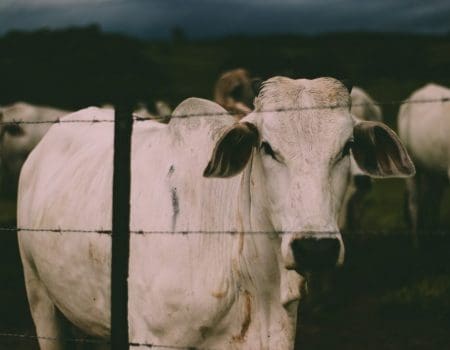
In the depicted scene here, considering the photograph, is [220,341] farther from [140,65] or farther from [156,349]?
[140,65]

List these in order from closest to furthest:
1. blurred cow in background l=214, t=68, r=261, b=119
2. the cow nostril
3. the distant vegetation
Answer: the cow nostril
blurred cow in background l=214, t=68, r=261, b=119
the distant vegetation

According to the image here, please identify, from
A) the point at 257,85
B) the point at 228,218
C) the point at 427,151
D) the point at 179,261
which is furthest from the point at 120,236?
the point at 427,151

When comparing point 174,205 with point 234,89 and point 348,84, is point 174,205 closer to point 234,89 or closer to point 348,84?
point 348,84

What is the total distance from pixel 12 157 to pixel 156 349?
42.6 feet

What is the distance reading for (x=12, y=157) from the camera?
1561 centimetres

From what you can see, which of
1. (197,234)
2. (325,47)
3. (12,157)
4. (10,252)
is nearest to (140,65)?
(325,47)

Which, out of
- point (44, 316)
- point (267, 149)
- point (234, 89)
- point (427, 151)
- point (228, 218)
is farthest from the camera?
point (427, 151)

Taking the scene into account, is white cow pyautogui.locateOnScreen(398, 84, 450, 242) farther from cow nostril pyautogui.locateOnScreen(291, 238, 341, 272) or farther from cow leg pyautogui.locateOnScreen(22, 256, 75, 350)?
cow nostril pyautogui.locateOnScreen(291, 238, 341, 272)

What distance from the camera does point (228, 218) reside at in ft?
11.3

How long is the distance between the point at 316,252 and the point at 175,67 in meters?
45.9

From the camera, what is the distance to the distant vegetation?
28969 millimetres

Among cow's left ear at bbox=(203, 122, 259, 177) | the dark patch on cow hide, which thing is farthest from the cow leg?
cow's left ear at bbox=(203, 122, 259, 177)

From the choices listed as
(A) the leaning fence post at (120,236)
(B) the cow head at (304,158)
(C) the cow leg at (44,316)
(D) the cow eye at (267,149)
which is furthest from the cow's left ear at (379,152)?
(C) the cow leg at (44,316)

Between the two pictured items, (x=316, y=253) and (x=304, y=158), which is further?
(x=304, y=158)
